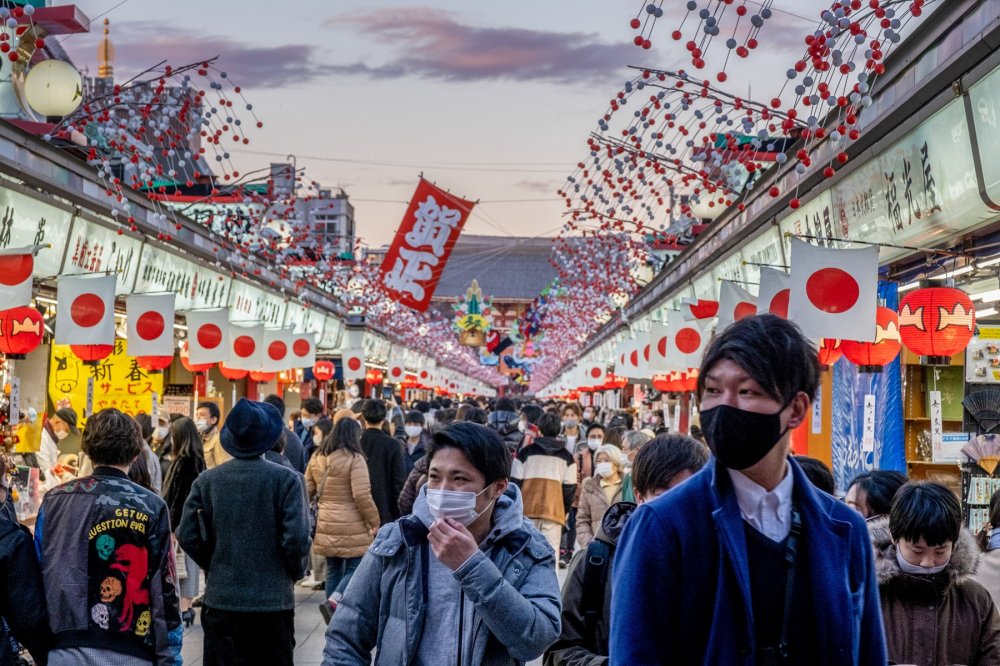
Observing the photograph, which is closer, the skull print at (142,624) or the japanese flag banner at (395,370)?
the skull print at (142,624)

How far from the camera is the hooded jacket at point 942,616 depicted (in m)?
3.73

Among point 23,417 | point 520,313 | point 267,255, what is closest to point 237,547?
point 23,417

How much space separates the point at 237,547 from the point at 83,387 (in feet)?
34.1

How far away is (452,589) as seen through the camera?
3283mm

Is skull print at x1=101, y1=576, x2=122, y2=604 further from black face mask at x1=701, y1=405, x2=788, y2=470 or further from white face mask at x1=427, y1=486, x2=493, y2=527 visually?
black face mask at x1=701, y1=405, x2=788, y2=470

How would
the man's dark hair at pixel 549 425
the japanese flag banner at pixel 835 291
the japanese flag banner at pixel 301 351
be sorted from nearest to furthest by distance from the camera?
the japanese flag banner at pixel 835 291 → the man's dark hair at pixel 549 425 → the japanese flag banner at pixel 301 351

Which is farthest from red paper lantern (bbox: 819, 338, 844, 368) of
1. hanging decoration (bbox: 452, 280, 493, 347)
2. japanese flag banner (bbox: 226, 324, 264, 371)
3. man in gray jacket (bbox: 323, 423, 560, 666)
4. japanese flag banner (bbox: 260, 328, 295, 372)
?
hanging decoration (bbox: 452, 280, 493, 347)

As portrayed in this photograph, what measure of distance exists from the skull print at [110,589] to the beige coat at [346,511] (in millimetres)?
3823

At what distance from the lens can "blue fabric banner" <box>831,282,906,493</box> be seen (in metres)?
9.40

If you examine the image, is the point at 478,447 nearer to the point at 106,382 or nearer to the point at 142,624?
the point at 142,624

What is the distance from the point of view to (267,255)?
55.4ft

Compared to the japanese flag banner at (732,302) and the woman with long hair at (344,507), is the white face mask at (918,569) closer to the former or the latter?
the woman with long hair at (344,507)

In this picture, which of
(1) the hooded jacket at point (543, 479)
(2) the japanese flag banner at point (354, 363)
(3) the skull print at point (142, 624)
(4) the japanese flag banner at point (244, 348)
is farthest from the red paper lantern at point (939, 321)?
(2) the japanese flag banner at point (354, 363)

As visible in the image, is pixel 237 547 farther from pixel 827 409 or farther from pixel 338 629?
pixel 827 409
